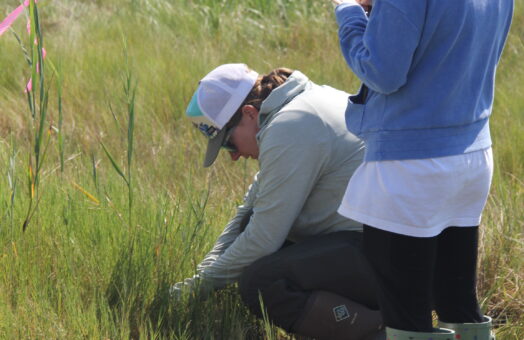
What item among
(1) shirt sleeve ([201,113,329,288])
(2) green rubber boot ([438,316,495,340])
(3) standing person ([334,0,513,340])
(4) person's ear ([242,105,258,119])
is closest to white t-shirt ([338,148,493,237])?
(3) standing person ([334,0,513,340])

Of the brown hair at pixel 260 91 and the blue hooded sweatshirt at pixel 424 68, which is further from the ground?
the blue hooded sweatshirt at pixel 424 68

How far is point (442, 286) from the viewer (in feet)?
6.86

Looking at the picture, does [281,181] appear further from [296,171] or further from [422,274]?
[422,274]

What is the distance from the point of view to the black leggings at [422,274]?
1891mm

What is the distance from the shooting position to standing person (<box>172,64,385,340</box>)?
7.88 feet

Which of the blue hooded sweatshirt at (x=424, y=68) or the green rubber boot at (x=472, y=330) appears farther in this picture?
the green rubber boot at (x=472, y=330)

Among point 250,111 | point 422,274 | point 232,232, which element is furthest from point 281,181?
point 422,274

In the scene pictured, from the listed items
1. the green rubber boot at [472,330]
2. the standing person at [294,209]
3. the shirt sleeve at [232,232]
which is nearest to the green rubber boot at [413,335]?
the green rubber boot at [472,330]

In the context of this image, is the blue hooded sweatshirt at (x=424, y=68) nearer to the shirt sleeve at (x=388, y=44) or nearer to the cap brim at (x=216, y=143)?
the shirt sleeve at (x=388, y=44)

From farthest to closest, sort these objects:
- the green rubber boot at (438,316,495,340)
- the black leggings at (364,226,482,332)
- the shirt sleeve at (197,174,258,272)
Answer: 1. the shirt sleeve at (197,174,258,272)
2. the green rubber boot at (438,316,495,340)
3. the black leggings at (364,226,482,332)

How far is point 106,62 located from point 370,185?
3536 mm

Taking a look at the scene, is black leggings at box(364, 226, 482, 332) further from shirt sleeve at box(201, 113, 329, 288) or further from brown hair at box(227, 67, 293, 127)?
brown hair at box(227, 67, 293, 127)

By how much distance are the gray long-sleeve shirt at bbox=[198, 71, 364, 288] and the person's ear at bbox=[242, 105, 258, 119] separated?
0.04 metres

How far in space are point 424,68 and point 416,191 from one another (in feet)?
0.87
